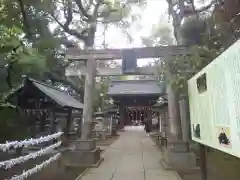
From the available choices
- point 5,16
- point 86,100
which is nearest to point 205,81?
point 86,100

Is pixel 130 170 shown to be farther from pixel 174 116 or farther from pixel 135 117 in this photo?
pixel 135 117

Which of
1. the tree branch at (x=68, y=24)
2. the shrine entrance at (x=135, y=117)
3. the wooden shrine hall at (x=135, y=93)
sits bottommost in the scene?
the shrine entrance at (x=135, y=117)

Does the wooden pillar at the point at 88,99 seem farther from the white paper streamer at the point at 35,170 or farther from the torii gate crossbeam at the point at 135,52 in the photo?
the white paper streamer at the point at 35,170

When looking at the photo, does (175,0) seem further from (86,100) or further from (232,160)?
(232,160)

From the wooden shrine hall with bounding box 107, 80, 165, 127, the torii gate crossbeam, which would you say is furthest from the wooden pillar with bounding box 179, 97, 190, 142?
the wooden shrine hall with bounding box 107, 80, 165, 127

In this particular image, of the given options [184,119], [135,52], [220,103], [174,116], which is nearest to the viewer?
[220,103]

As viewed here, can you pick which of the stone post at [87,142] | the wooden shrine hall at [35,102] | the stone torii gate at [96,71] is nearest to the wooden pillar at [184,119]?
the stone torii gate at [96,71]

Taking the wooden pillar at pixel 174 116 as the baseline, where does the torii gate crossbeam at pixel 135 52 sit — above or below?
above

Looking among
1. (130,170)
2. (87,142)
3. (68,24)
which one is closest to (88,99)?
(87,142)

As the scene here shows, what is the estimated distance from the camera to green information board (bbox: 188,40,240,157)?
2.97 metres

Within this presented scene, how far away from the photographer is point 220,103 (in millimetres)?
3463

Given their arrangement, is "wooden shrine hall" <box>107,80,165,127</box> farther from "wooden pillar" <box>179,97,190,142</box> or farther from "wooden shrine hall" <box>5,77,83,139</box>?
"wooden shrine hall" <box>5,77,83,139</box>

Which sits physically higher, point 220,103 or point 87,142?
point 220,103

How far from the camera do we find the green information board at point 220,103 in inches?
117
